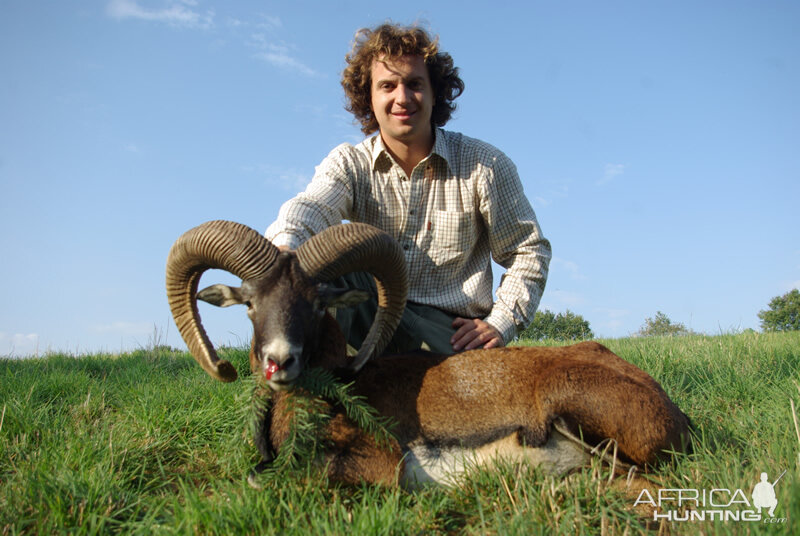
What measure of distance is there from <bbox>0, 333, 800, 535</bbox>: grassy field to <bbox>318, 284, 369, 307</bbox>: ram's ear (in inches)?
38.5

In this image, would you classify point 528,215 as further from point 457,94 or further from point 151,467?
point 151,467

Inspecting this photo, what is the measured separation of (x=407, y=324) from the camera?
634 centimetres

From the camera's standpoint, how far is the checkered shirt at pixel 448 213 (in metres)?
6.57

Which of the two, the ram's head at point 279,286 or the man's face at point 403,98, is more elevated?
the man's face at point 403,98

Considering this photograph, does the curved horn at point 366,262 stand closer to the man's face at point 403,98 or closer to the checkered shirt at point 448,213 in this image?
the checkered shirt at point 448,213

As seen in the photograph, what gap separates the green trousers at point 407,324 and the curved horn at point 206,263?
1617 mm

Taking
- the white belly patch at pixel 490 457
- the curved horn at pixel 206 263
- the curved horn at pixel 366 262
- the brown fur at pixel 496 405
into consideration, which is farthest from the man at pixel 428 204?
the white belly patch at pixel 490 457

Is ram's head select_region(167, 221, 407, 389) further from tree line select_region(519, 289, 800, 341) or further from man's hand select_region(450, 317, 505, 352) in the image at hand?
tree line select_region(519, 289, 800, 341)

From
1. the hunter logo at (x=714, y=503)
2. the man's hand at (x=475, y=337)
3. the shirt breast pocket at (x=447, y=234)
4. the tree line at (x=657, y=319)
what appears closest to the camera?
the hunter logo at (x=714, y=503)

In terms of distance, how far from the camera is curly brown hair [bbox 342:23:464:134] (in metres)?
6.79

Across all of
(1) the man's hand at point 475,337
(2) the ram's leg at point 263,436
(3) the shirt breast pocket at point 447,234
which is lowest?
(2) the ram's leg at point 263,436

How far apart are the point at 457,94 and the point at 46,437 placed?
20.2 ft

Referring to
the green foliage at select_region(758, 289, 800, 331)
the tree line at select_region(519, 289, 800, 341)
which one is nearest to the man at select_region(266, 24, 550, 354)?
the tree line at select_region(519, 289, 800, 341)

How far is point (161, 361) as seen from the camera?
9.05m
